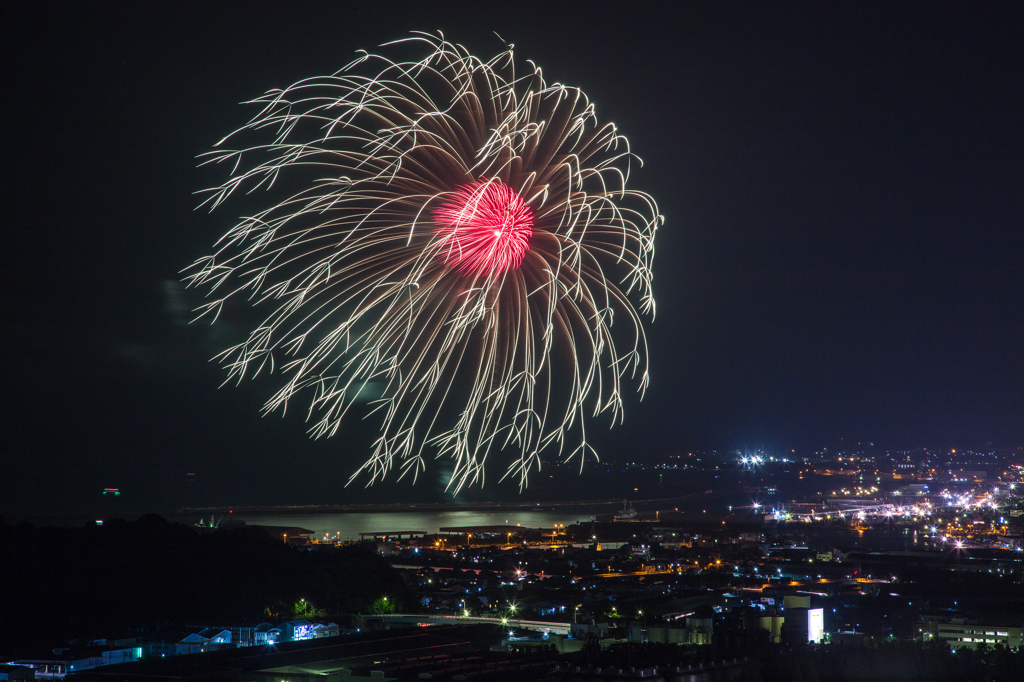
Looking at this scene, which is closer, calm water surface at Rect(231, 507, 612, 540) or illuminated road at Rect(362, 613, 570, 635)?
illuminated road at Rect(362, 613, 570, 635)

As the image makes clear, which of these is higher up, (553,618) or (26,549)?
(26,549)

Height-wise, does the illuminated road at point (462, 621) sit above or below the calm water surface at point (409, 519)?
above

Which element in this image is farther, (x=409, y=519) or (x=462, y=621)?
(x=409, y=519)

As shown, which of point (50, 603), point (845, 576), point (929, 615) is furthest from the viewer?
point (845, 576)

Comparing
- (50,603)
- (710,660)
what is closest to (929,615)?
(710,660)

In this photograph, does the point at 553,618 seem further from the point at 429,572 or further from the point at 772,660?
the point at 429,572

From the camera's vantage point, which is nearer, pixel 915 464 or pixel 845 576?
pixel 845 576

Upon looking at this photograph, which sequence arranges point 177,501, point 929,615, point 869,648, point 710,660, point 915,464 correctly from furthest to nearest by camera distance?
point 915,464 → point 177,501 → point 929,615 → point 869,648 → point 710,660

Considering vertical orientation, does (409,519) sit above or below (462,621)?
below

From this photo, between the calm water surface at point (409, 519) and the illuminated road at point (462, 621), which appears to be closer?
the illuminated road at point (462, 621)

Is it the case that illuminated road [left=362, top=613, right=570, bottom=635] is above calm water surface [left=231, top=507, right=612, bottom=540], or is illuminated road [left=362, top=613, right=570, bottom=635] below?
above
